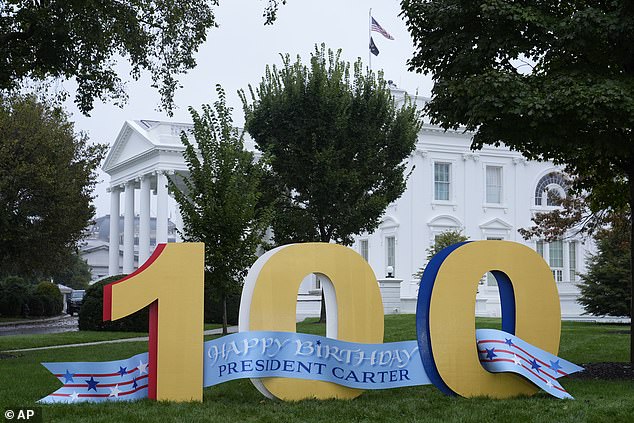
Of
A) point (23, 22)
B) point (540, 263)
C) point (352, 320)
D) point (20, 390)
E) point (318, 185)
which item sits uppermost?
point (23, 22)

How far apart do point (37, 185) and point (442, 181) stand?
25007mm

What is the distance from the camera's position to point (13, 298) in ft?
149

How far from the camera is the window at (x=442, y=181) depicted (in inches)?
1870

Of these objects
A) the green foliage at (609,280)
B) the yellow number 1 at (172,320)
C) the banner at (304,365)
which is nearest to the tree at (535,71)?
the banner at (304,365)

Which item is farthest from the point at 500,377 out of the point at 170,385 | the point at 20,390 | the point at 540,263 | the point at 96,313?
the point at 96,313

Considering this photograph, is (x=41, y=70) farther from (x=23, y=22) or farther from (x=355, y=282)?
(x=355, y=282)

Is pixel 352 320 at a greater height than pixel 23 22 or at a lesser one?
lesser

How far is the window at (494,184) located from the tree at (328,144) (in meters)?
22.8

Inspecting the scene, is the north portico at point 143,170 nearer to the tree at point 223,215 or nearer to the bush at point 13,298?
the bush at point 13,298

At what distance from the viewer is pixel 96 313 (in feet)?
84.8

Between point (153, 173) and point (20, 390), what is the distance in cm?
3768

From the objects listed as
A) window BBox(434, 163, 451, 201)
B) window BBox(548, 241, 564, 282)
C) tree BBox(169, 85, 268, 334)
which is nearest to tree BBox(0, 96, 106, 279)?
tree BBox(169, 85, 268, 334)

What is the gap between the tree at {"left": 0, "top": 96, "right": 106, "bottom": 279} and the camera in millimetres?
30647

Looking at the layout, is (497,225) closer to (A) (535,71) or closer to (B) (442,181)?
(B) (442,181)
